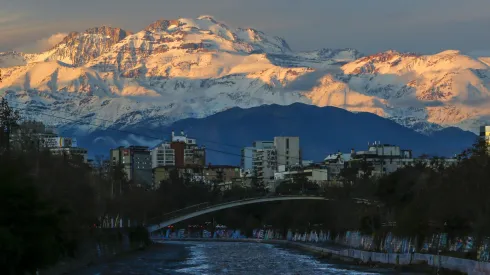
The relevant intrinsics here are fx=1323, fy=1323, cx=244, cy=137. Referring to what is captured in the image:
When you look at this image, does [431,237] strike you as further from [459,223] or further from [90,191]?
[90,191]

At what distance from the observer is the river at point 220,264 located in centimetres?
10262

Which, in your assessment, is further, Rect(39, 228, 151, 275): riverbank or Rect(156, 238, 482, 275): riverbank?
Rect(39, 228, 151, 275): riverbank

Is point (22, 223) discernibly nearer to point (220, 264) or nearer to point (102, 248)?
point (220, 264)

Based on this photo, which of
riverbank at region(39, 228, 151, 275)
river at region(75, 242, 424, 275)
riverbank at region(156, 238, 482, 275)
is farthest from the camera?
river at region(75, 242, 424, 275)

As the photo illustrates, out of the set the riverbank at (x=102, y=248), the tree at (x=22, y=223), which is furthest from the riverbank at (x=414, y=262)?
the tree at (x=22, y=223)

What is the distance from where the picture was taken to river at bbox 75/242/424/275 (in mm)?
102625

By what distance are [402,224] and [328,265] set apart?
735 centimetres

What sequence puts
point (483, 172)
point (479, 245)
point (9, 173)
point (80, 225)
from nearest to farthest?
point (9, 173)
point (479, 245)
point (483, 172)
point (80, 225)

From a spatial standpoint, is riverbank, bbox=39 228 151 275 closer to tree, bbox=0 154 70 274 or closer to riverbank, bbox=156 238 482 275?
tree, bbox=0 154 70 274

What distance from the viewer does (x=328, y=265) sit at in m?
114

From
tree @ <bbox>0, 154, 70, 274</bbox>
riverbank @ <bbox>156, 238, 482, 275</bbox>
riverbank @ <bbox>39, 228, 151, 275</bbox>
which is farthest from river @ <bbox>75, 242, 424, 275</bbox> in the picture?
tree @ <bbox>0, 154, 70, 274</bbox>

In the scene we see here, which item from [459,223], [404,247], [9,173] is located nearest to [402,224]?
[404,247]

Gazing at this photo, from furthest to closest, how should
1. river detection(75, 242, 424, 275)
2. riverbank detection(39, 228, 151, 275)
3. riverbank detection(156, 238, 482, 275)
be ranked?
river detection(75, 242, 424, 275) < riverbank detection(39, 228, 151, 275) < riverbank detection(156, 238, 482, 275)

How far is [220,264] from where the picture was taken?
118m
